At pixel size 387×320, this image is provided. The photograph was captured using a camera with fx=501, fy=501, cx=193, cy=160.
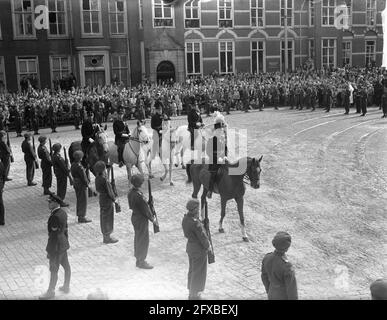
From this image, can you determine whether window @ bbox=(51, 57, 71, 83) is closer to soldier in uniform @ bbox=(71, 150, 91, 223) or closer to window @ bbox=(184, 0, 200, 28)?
window @ bbox=(184, 0, 200, 28)

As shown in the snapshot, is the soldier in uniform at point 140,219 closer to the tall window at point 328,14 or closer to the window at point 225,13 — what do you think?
the window at point 225,13

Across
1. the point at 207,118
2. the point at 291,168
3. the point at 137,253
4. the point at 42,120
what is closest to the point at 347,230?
the point at 137,253

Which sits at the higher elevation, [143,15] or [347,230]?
[143,15]

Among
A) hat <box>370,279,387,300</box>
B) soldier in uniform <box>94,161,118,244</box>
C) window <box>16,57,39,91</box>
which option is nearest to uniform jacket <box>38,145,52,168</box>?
soldier in uniform <box>94,161,118,244</box>

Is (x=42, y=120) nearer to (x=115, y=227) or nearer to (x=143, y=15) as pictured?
(x=143, y=15)

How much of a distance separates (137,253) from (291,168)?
7.86 metres

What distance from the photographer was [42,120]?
24250mm

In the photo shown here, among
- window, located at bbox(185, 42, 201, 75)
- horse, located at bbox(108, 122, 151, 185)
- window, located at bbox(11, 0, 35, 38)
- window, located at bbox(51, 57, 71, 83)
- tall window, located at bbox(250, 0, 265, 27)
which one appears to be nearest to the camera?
horse, located at bbox(108, 122, 151, 185)

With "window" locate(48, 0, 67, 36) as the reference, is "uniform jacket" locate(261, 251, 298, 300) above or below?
below

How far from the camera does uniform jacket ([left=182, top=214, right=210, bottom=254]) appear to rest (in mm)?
6582

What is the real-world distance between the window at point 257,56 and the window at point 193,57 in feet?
11.8

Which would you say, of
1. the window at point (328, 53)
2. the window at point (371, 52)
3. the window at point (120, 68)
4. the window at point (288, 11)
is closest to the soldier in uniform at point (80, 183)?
the window at point (120, 68)

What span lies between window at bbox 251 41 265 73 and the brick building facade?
0.07m

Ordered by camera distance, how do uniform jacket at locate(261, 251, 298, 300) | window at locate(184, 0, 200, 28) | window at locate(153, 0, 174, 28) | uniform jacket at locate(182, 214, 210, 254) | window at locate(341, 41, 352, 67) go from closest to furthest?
uniform jacket at locate(261, 251, 298, 300)
uniform jacket at locate(182, 214, 210, 254)
window at locate(153, 0, 174, 28)
window at locate(184, 0, 200, 28)
window at locate(341, 41, 352, 67)
